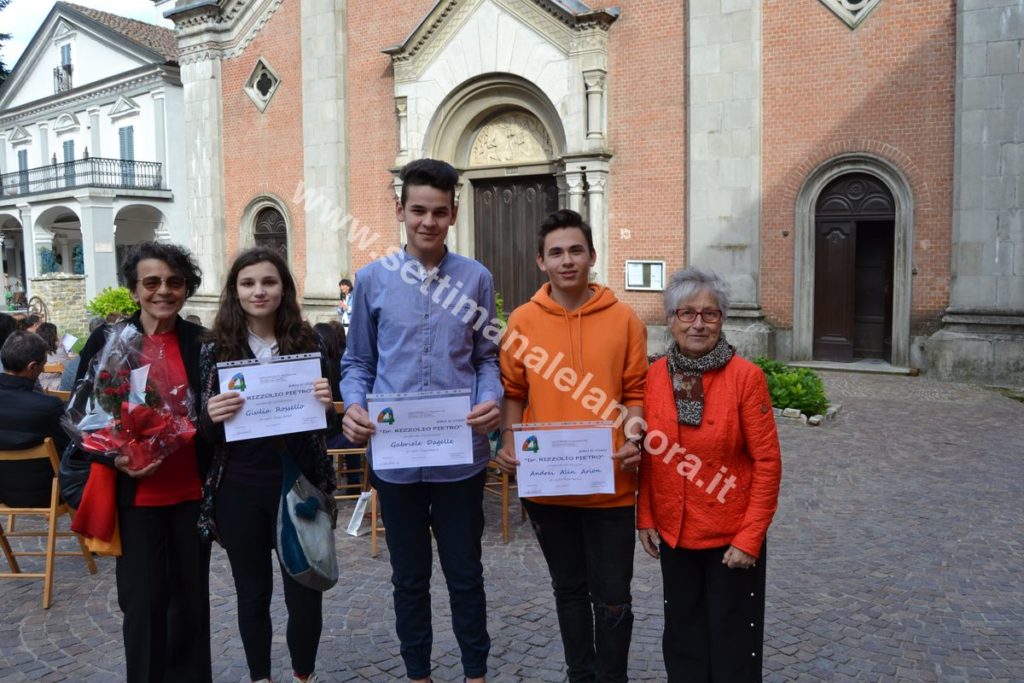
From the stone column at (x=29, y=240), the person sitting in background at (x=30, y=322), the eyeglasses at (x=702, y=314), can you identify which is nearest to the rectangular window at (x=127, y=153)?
the stone column at (x=29, y=240)

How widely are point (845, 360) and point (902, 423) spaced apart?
179 inches

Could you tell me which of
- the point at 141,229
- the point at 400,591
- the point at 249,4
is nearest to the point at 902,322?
the point at 400,591

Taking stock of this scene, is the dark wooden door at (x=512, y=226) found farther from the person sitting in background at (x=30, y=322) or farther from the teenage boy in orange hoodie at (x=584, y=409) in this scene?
the teenage boy in orange hoodie at (x=584, y=409)

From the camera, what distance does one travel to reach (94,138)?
101ft

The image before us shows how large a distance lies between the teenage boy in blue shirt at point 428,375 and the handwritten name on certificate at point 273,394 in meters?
0.18

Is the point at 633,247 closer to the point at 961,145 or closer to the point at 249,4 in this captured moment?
the point at 961,145

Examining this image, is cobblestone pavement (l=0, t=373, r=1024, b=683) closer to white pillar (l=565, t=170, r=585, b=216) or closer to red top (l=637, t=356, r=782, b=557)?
red top (l=637, t=356, r=782, b=557)

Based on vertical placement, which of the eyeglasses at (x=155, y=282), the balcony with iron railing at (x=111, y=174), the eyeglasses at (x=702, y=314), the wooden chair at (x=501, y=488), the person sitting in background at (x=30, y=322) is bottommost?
the wooden chair at (x=501, y=488)

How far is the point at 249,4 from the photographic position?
67.5 feet

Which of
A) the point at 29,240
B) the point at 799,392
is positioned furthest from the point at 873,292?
the point at 29,240

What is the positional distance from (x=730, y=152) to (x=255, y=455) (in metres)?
12.6

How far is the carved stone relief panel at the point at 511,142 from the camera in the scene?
17188 mm

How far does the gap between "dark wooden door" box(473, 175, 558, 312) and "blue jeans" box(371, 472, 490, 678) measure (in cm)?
1400

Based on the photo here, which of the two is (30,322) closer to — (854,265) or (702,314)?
(702,314)
